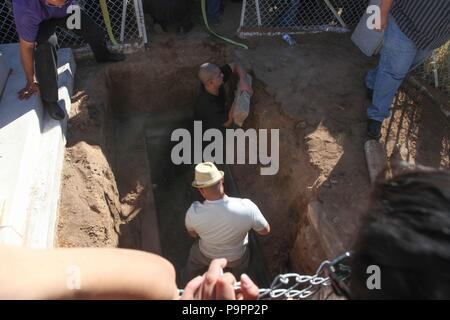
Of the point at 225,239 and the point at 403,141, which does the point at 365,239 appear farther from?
the point at 403,141

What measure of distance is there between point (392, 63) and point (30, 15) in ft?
12.2

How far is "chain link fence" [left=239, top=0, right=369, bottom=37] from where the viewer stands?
Answer: 21.0 feet

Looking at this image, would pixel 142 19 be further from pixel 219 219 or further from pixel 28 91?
pixel 219 219

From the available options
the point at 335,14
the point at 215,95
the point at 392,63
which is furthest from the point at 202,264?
the point at 335,14

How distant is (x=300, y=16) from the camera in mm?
6633

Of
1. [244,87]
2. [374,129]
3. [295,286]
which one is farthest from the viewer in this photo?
[244,87]

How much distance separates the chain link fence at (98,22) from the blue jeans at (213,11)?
47.6 inches

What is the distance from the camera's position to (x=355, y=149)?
4.60 m

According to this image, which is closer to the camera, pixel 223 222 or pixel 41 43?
pixel 223 222

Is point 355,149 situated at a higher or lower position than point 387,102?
lower

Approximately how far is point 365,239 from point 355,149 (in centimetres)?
362

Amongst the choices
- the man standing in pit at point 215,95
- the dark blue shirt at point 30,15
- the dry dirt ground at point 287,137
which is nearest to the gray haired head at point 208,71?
the man standing in pit at point 215,95

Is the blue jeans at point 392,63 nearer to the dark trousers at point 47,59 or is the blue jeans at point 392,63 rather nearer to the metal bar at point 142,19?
the metal bar at point 142,19
